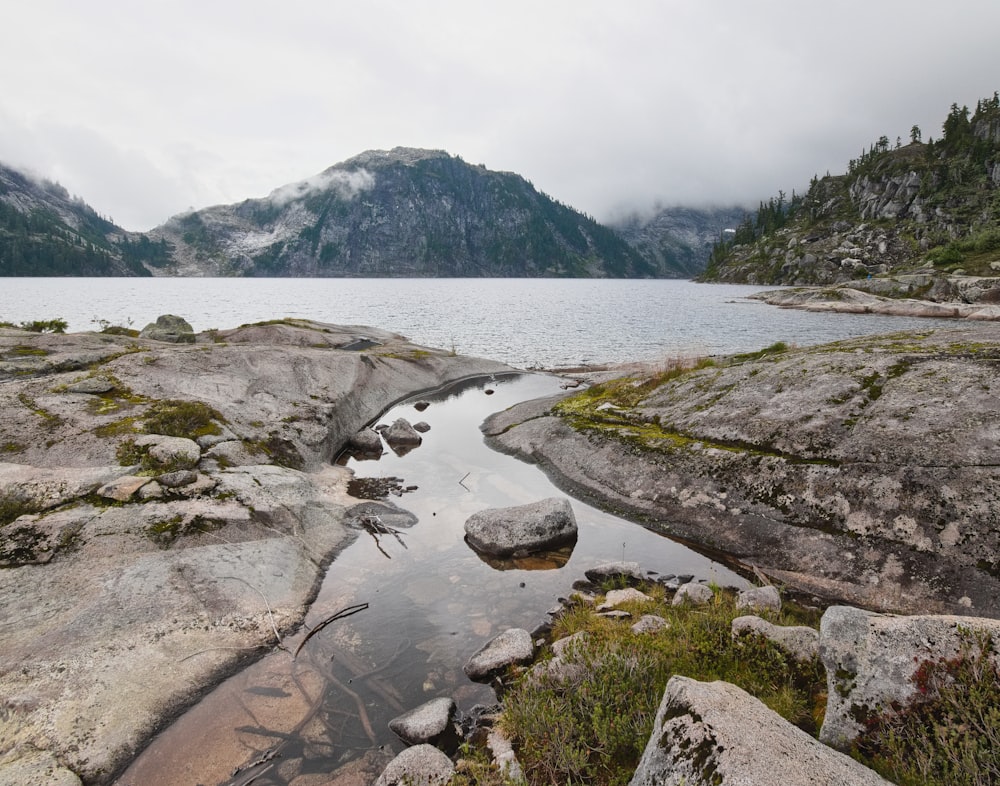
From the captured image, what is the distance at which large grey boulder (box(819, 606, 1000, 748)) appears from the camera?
18.2 feet

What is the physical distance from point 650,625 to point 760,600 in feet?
9.58

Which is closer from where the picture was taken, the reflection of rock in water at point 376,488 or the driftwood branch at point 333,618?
the driftwood branch at point 333,618

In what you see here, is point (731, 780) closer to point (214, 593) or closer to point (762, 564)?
point (762, 564)

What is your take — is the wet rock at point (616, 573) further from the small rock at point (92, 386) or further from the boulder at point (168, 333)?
the boulder at point (168, 333)

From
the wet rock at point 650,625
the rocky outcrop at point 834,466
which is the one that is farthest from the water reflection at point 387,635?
the wet rock at point 650,625

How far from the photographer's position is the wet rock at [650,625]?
980cm

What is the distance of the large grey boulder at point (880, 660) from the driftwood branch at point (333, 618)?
30.6ft

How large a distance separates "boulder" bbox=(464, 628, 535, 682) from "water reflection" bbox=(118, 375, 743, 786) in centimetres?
25

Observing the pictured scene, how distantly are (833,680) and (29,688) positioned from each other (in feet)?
40.4

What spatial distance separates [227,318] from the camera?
98750mm

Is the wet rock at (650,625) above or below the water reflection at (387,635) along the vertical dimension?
→ above

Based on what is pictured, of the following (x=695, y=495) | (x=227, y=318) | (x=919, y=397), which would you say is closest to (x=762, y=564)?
(x=695, y=495)

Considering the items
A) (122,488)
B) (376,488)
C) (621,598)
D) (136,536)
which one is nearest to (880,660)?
(621,598)

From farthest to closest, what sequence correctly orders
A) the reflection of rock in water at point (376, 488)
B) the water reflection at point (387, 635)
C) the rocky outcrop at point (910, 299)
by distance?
the rocky outcrop at point (910, 299) < the reflection of rock in water at point (376, 488) < the water reflection at point (387, 635)
